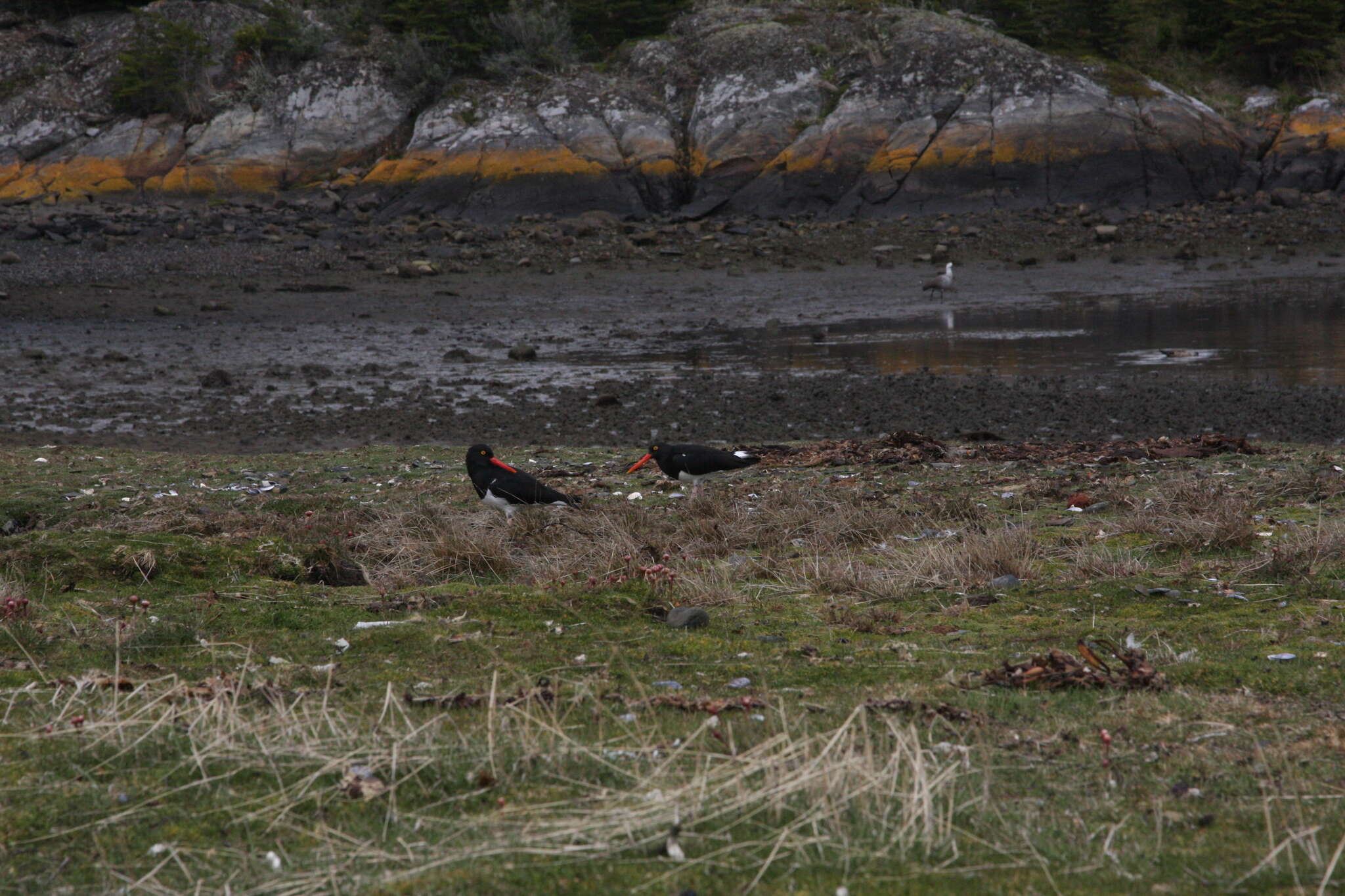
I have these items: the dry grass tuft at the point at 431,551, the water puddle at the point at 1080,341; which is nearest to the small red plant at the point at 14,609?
the dry grass tuft at the point at 431,551

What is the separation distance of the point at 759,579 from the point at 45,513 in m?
5.34

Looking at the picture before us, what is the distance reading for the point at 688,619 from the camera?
5184 millimetres

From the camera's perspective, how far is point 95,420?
1453 centimetres

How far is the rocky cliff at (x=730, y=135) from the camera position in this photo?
33750 mm

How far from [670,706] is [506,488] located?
14.9ft

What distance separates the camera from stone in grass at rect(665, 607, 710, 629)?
17.0ft

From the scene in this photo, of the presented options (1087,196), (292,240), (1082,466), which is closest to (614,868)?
(1082,466)

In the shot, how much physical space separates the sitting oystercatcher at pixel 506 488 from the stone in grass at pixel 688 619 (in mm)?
2871

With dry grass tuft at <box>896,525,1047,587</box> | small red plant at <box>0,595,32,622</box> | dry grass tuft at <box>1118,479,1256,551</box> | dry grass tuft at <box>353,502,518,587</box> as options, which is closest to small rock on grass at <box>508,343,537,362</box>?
dry grass tuft at <box>353,502,518,587</box>

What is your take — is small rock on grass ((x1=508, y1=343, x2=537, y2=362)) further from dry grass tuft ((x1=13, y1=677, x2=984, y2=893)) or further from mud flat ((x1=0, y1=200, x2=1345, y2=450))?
dry grass tuft ((x1=13, y1=677, x2=984, y2=893))

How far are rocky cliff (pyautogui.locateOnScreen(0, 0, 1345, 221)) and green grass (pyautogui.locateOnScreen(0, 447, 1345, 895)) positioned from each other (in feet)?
90.1

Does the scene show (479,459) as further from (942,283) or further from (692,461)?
(942,283)

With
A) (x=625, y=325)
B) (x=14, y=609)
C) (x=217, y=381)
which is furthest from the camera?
(x=625, y=325)

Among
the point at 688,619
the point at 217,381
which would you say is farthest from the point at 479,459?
the point at 217,381
